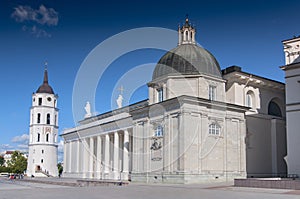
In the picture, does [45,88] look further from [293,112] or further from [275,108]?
[293,112]

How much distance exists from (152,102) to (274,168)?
17.7 m

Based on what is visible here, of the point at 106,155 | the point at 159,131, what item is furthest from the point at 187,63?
the point at 106,155

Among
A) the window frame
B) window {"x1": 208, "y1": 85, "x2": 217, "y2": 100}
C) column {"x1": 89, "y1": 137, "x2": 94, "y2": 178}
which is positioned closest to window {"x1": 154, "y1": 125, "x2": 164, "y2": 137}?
the window frame

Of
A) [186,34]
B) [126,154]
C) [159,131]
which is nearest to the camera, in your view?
[159,131]

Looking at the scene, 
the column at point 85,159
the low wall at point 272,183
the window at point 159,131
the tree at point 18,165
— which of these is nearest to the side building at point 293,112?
the low wall at point 272,183

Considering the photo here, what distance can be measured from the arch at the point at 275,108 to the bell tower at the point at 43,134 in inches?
2361

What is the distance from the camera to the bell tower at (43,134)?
9456cm

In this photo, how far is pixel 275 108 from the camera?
52312 mm

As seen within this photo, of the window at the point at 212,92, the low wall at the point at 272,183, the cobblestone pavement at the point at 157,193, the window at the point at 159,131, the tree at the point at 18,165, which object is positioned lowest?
the tree at the point at 18,165

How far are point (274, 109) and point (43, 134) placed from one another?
200ft

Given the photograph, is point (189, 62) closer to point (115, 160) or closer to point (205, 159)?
point (205, 159)

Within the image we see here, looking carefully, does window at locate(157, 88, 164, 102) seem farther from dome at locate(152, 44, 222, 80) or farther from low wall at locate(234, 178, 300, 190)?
low wall at locate(234, 178, 300, 190)

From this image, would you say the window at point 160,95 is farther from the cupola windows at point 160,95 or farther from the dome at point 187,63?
the dome at point 187,63

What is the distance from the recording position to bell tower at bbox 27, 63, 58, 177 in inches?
3723
